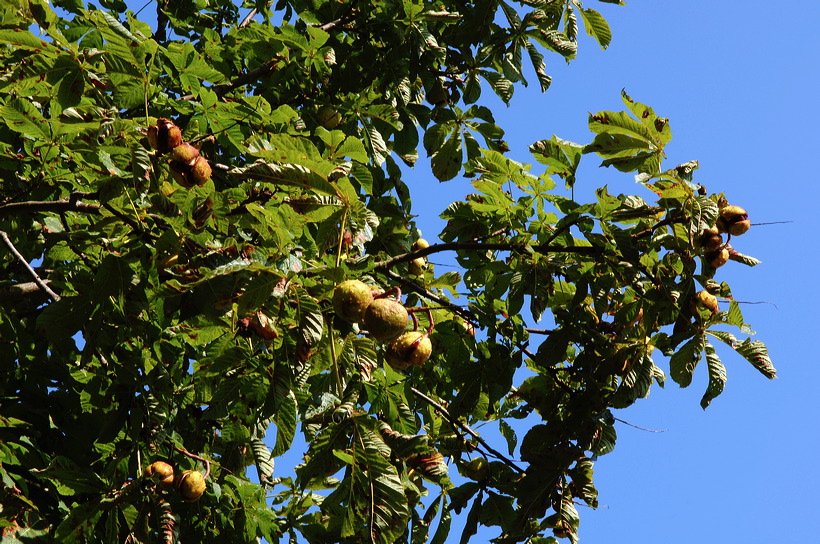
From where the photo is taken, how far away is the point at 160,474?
7.98 feet

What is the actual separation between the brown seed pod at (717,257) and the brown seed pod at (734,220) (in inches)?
2.5

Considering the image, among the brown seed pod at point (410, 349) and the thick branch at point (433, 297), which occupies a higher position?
the thick branch at point (433, 297)

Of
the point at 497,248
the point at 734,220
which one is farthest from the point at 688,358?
the point at 497,248

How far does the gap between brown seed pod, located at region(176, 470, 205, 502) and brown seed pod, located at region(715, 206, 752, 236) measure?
191 cm

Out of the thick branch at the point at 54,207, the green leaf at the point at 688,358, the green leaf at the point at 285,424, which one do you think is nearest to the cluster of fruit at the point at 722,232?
the green leaf at the point at 688,358

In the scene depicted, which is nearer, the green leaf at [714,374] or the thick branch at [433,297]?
the green leaf at [714,374]

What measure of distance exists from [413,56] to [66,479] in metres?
2.41

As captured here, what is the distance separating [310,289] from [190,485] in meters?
1.09

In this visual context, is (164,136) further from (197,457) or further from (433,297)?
(197,457)

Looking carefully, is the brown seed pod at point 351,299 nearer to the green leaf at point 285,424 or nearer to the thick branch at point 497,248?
the green leaf at point 285,424

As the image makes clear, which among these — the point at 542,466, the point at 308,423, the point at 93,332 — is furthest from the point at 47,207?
the point at 542,466

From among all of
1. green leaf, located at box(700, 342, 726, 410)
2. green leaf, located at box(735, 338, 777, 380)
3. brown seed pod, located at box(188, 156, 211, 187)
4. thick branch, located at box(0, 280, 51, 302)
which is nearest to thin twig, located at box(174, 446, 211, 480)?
thick branch, located at box(0, 280, 51, 302)

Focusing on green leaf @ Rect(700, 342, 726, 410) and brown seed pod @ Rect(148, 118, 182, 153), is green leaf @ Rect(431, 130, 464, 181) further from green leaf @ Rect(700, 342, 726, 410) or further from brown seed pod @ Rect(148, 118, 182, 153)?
brown seed pod @ Rect(148, 118, 182, 153)

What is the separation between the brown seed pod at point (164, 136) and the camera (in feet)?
6.33
